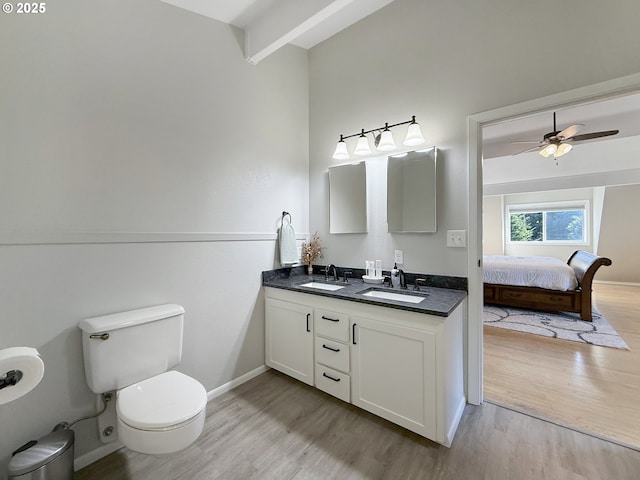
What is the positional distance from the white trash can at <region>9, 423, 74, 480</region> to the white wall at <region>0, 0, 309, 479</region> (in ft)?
0.49

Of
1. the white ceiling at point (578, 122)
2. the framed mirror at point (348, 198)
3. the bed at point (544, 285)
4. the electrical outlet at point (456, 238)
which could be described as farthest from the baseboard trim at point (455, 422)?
the bed at point (544, 285)

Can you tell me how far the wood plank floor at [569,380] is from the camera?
178 cm

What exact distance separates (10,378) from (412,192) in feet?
7.99

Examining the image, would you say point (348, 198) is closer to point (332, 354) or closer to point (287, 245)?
point (287, 245)

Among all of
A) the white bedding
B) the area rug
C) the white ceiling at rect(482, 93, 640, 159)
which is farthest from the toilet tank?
the white bedding

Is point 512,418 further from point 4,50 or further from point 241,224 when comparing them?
point 4,50

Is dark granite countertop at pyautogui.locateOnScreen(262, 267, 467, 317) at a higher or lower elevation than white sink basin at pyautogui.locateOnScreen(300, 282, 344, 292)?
higher

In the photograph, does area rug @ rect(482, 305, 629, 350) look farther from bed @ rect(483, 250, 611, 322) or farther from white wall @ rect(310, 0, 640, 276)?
white wall @ rect(310, 0, 640, 276)

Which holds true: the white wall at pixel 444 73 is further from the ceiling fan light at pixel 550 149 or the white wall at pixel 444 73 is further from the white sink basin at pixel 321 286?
the ceiling fan light at pixel 550 149

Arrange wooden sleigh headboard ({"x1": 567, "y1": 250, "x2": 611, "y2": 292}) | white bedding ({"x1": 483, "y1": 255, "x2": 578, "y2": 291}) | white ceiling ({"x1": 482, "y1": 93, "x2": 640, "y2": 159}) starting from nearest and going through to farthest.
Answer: white ceiling ({"x1": 482, "y1": 93, "x2": 640, "y2": 159})
wooden sleigh headboard ({"x1": 567, "y1": 250, "x2": 611, "y2": 292})
white bedding ({"x1": 483, "y1": 255, "x2": 578, "y2": 291})

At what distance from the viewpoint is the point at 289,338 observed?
224 centimetres

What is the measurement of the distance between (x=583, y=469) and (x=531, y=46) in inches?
94.5

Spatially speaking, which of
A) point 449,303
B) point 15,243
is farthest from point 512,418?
point 15,243

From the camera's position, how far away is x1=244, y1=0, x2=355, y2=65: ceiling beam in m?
1.74
